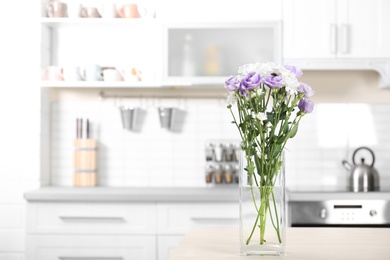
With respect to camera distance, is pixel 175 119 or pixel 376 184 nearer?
pixel 376 184

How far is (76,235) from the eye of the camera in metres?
4.06

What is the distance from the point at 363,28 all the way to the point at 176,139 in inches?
52.7

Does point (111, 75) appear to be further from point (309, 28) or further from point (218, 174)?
point (309, 28)

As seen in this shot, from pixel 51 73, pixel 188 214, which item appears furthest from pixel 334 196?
pixel 51 73

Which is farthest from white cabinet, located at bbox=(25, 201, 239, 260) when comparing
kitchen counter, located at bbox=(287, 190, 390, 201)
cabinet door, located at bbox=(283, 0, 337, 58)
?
cabinet door, located at bbox=(283, 0, 337, 58)

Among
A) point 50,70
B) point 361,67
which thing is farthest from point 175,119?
point 361,67

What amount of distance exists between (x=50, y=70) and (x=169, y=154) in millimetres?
911

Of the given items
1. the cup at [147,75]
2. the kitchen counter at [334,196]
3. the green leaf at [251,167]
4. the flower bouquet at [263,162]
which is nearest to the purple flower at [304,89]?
the flower bouquet at [263,162]

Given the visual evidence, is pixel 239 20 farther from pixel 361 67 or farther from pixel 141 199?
pixel 141 199

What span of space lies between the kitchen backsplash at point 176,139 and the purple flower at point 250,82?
2.68 metres

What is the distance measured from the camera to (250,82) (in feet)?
6.32

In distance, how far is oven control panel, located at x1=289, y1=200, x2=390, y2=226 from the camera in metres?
3.91

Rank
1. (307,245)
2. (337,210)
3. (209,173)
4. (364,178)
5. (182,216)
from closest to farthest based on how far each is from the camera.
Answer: (307,245) → (337,210) → (182,216) → (364,178) → (209,173)

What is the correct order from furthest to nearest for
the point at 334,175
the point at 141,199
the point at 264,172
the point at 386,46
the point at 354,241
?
the point at 334,175
the point at 386,46
the point at 141,199
the point at 354,241
the point at 264,172
